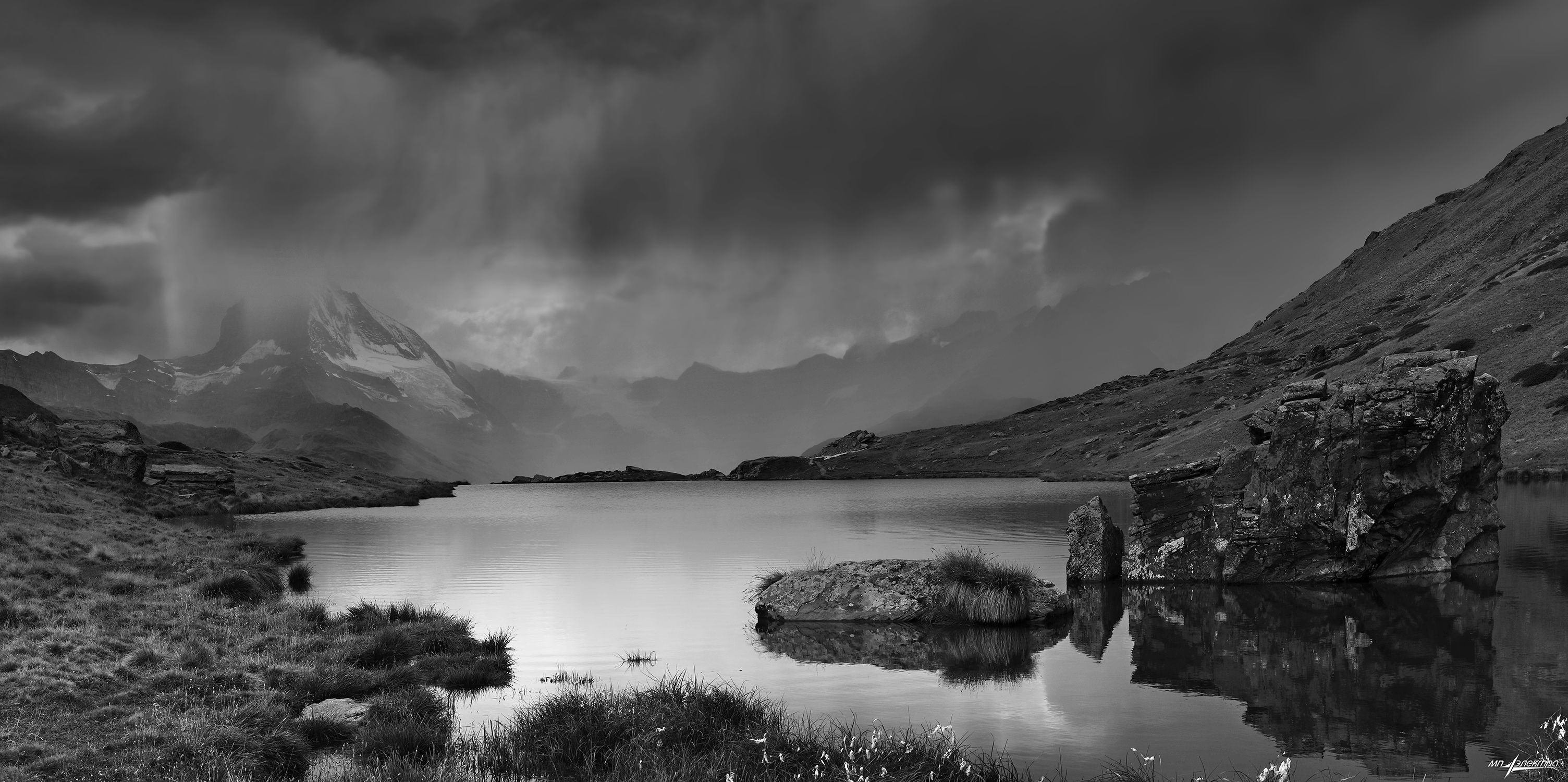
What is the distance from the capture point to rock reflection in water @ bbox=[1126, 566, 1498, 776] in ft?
43.3

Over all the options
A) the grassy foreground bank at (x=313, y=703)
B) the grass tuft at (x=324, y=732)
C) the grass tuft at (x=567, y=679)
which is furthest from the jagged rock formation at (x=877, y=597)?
the grass tuft at (x=324, y=732)

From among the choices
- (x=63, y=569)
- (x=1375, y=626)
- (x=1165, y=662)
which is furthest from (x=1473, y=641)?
(x=63, y=569)

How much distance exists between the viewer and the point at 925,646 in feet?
70.0

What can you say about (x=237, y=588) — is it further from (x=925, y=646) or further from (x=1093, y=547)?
(x=1093, y=547)

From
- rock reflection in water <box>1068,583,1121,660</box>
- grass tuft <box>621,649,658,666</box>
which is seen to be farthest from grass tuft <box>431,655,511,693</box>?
rock reflection in water <box>1068,583,1121,660</box>

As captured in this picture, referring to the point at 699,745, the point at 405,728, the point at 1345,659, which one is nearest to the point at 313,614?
the point at 405,728

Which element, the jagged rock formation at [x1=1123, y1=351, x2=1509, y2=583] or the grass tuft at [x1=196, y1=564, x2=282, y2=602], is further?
the jagged rock formation at [x1=1123, y1=351, x2=1509, y2=583]

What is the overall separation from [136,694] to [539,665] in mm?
7008

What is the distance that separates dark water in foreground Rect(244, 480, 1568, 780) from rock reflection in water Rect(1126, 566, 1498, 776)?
71 millimetres

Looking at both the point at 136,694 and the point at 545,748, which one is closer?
the point at 545,748

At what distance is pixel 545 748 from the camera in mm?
12414

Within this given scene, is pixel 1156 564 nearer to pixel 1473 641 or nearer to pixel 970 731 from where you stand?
pixel 1473 641

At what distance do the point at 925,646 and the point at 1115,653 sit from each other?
13.3 feet
